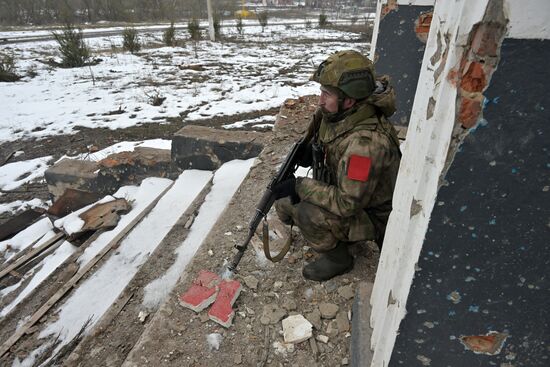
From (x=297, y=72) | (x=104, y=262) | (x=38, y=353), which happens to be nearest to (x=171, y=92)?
(x=297, y=72)

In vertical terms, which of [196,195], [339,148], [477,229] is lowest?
[196,195]

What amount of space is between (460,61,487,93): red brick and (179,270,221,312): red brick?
1593 millimetres

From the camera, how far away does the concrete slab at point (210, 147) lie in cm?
376

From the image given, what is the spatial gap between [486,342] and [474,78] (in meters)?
0.73

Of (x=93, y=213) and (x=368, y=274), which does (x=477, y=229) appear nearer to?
(x=368, y=274)

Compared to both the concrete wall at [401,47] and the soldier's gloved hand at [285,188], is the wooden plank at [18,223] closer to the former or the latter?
the soldier's gloved hand at [285,188]

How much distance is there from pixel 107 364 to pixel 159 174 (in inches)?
103

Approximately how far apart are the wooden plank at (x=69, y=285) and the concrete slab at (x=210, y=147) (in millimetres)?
696

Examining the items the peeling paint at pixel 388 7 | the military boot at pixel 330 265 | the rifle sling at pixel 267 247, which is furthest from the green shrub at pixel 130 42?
the military boot at pixel 330 265

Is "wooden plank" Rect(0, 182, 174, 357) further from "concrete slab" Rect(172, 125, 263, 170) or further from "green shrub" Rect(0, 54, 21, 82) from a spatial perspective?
"green shrub" Rect(0, 54, 21, 82)

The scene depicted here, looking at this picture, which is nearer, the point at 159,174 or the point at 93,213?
the point at 93,213

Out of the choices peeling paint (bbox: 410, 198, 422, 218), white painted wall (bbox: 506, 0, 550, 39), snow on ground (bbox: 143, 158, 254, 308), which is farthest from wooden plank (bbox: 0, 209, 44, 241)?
white painted wall (bbox: 506, 0, 550, 39)

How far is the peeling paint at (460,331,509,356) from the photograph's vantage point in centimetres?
93

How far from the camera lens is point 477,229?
2.67 ft
